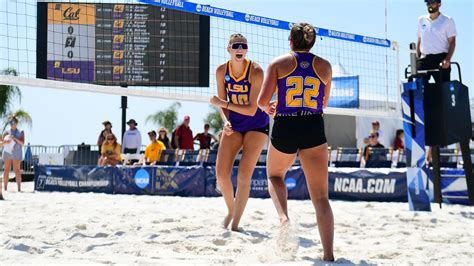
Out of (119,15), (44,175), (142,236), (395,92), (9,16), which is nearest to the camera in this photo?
(142,236)

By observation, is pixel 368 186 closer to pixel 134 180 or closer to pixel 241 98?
pixel 134 180

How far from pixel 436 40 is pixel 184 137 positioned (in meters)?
6.31

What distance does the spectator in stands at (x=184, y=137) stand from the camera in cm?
1205

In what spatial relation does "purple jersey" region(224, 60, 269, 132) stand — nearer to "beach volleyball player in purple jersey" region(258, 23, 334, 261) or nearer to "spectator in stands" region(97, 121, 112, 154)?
"beach volleyball player in purple jersey" region(258, 23, 334, 261)

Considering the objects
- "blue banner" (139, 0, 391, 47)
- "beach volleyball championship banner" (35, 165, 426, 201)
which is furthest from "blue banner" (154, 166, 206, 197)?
"blue banner" (139, 0, 391, 47)

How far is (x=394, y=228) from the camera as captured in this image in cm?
516

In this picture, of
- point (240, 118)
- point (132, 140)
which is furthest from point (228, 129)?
point (132, 140)

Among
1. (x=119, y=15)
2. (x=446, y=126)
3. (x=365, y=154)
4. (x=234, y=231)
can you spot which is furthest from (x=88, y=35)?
(x=234, y=231)

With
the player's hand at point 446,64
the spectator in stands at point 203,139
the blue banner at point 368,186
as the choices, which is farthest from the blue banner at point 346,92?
the player's hand at point 446,64

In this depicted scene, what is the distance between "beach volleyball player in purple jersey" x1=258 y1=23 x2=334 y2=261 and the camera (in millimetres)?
3549

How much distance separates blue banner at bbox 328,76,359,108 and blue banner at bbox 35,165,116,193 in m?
5.38

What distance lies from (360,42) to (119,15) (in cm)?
516

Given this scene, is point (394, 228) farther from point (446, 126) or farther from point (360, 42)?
point (360, 42)

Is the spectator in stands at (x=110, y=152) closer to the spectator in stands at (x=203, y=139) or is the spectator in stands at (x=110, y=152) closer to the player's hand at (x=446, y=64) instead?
the spectator in stands at (x=203, y=139)
